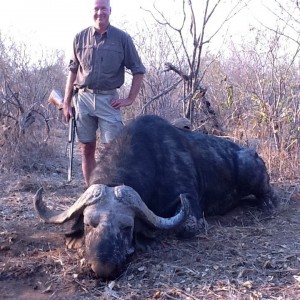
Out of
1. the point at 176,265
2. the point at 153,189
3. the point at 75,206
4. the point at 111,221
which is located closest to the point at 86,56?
the point at 153,189

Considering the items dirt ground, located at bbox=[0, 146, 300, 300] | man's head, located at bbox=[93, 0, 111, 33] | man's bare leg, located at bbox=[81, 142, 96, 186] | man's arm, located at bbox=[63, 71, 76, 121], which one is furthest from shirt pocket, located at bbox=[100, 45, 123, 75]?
dirt ground, located at bbox=[0, 146, 300, 300]

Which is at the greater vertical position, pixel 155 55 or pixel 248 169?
pixel 155 55

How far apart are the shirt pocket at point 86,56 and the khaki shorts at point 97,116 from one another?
0.30m

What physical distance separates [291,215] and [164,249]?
1.74 meters

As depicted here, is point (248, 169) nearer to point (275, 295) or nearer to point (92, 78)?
point (92, 78)

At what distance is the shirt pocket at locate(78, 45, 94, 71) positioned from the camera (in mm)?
6137

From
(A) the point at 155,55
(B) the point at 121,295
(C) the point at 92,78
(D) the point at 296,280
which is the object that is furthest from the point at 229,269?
(A) the point at 155,55

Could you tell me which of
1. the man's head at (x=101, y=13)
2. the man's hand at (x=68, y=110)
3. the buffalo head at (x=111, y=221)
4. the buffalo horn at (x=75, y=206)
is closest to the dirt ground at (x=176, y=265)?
the buffalo head at (x=111, y=221)

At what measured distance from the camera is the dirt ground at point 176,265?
4.02 metres

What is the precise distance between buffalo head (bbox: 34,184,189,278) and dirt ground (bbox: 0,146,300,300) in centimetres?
18

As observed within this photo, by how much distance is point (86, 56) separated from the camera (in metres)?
6.17

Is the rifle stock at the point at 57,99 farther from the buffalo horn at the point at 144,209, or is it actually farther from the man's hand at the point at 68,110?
the buffalo horn at the point at 144,209

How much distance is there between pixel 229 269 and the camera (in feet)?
14.3

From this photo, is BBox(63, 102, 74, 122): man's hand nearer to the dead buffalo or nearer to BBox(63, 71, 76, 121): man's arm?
BBox(63, 71, 76, 121): man's arm
